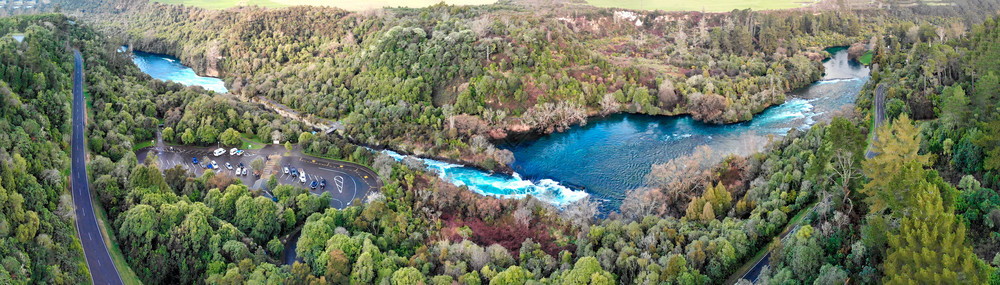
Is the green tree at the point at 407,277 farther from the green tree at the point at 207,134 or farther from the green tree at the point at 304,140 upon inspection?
the green tree at the point at 207,134

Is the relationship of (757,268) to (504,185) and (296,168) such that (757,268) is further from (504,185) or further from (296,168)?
(296,168)

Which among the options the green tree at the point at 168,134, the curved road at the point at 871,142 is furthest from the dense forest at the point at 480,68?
the green tree at the point at 168,134

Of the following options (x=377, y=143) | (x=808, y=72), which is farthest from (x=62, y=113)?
(x=808, y=72)

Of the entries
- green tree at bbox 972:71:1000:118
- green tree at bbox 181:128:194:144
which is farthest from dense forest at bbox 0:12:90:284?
green tree at bbox 972:71:1000:118

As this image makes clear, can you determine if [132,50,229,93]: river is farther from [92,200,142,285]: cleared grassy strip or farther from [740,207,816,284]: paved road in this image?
[740,207,816,284]: paved road

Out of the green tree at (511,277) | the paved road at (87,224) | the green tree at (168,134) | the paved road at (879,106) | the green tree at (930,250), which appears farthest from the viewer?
the green tree at (168,134)

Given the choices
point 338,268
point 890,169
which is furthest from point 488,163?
→ point 890,169
